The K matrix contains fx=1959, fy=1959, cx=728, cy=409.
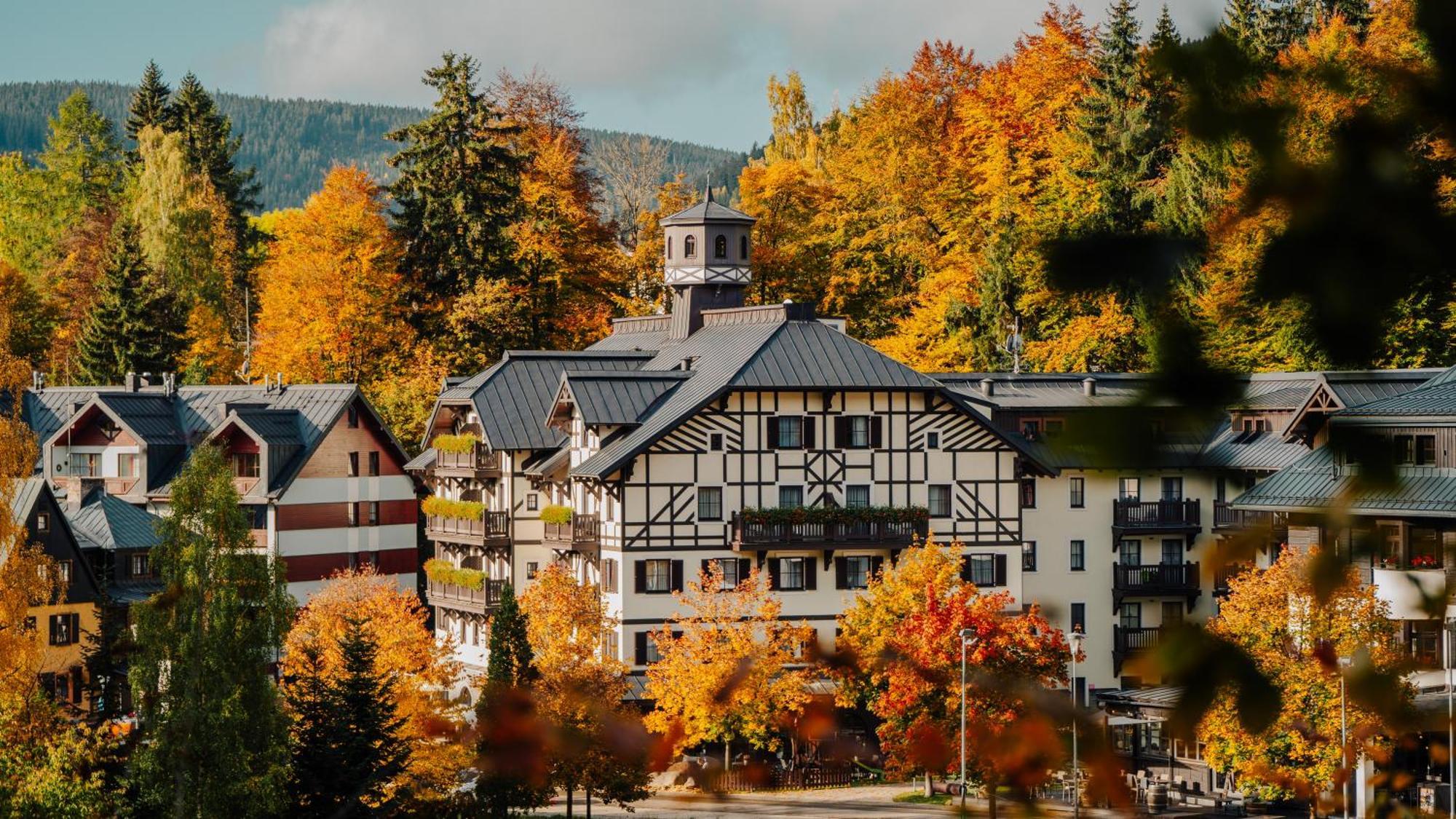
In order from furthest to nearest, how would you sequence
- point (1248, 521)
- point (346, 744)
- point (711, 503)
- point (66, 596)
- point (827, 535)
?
point (66, 596), point (711, 503), point (827, 535), point (346, 744), point (1248, 521)

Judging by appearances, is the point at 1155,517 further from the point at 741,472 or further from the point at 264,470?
the point at 264,470

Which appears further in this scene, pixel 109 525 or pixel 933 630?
pixel 109 525

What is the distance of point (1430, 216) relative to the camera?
92.0 inches

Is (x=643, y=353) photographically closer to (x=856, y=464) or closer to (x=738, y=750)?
(x=856, y=464)

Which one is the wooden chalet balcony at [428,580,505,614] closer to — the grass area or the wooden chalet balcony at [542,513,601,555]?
the wooden chalet balcony at [542,513,601,555]

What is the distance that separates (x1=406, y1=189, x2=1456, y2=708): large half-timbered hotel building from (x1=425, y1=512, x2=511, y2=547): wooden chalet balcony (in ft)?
0.25

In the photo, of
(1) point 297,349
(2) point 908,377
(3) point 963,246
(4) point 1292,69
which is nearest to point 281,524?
(1) point 297,349

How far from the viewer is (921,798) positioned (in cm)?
4678

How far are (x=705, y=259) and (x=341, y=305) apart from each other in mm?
17986

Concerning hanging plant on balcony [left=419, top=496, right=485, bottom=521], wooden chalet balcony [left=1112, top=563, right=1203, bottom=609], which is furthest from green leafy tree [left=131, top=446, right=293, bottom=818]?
wooden chalet balcony [left=1112, top=563, right=1203, bottom=609]

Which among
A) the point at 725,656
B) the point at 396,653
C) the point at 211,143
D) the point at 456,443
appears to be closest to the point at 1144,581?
the point at 725,656

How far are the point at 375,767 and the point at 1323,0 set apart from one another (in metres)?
43.5

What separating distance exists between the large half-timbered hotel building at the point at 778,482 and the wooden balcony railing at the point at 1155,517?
7 cm

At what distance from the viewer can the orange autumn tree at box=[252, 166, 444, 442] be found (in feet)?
241
